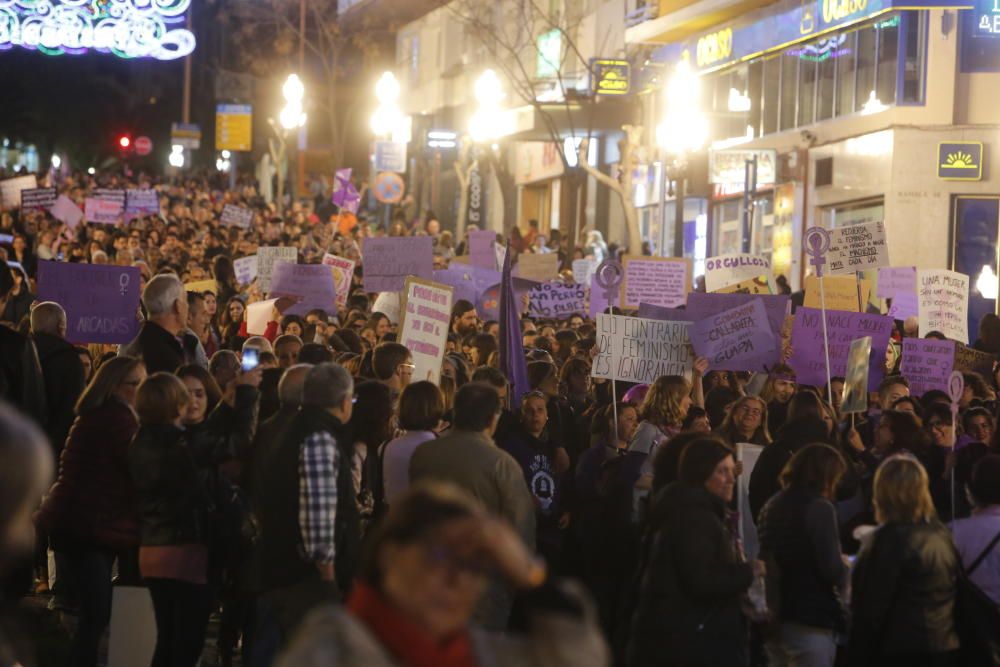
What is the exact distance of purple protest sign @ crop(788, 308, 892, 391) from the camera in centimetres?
1295

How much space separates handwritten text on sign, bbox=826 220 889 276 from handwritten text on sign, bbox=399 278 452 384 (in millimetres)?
4998

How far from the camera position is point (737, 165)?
106ft

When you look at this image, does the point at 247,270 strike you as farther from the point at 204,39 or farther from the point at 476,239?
the point at 204,39

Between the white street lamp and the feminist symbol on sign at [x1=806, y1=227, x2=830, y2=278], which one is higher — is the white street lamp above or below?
above

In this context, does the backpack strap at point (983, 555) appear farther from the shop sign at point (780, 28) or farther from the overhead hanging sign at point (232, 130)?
the overhead hanging sign at point (232, 130)

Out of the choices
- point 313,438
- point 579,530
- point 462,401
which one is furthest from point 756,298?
point 313,438

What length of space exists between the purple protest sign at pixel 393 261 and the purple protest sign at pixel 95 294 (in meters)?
5.42

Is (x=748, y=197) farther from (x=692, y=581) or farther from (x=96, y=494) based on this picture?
(x=692, y=581)

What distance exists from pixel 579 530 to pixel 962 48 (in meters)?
20.1

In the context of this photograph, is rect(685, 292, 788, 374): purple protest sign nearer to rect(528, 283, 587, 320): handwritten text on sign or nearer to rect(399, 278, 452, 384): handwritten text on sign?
rect(399, 278, 452, 384): handwritten text on sign

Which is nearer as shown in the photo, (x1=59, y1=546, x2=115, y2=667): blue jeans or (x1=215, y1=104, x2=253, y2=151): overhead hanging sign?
(x1=59, y1=546, x2=115, y2=667): blue jeans

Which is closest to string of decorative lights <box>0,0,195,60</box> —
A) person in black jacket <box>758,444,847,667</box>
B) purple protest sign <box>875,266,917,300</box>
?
purple protest sign <box>875,266,917,300</box>

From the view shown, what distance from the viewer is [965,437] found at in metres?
10.4

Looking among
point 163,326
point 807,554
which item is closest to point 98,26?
point 163,326
